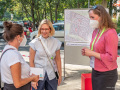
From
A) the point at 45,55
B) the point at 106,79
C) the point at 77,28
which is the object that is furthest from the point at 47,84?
the point at 77,28

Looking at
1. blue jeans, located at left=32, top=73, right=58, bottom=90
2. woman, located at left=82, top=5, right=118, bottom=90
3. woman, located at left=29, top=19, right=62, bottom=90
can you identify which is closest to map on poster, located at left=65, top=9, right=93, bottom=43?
woman, located at left=29, top=19, right=62, bottom=90

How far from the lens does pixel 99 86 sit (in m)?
2.51

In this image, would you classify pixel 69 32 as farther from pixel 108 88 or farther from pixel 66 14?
pixel 108 88

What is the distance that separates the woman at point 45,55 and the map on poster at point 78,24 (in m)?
2.48

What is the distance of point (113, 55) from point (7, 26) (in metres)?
1.15

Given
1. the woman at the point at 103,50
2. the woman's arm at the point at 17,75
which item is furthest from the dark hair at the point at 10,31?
the woman at the point at 103,50

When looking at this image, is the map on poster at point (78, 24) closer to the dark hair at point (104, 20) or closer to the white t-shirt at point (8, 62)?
the dark hair at point (104, 20)

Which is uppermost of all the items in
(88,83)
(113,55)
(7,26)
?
(7,26)

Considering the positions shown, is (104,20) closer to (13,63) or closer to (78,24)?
(13,63)

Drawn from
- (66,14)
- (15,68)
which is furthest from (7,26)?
(66,14)

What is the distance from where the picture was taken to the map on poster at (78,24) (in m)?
5.75

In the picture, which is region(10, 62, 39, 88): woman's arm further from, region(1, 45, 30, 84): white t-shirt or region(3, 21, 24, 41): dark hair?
region(3, 21, 24, 41): dark hair

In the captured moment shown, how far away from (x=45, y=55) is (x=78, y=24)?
2.74 meters

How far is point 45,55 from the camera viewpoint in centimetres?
321
